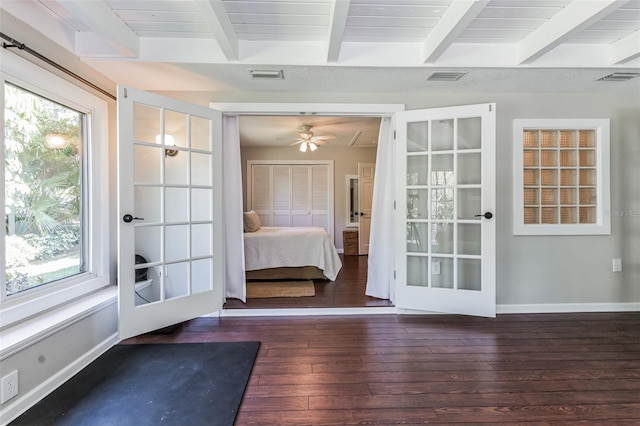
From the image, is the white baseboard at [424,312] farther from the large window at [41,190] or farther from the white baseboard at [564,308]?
the large window at [41,190]

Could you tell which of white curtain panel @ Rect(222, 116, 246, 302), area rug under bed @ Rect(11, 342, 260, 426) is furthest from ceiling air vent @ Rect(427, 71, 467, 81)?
area rug under bed @ Rect(11, 342, 260, 426)

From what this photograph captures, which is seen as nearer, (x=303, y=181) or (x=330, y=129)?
(x=330, y=129)

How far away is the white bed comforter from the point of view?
13.0 feet

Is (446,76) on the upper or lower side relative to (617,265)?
upper

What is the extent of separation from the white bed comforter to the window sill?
5.66ft

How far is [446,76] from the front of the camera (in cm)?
255

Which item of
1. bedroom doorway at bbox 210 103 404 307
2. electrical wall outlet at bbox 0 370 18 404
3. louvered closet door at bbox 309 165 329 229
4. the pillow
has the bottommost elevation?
electrical wall outlet at bbox 0 370 18 404

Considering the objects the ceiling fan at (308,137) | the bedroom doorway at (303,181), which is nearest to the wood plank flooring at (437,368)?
the ceiling fan at (308,137)

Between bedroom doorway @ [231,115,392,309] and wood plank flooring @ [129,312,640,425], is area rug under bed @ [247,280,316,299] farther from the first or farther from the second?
bedroom doorway @ [231,115,392,309]

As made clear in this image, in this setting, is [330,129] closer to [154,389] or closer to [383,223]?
[383,223]

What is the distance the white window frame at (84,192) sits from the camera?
67.1 inches

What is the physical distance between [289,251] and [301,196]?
277cm

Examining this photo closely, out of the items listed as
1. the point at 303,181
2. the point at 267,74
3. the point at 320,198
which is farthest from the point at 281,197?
the point at 267,74

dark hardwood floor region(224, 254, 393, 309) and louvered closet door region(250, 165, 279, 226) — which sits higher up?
louvered closet door region(250, 165, 279, 226)
